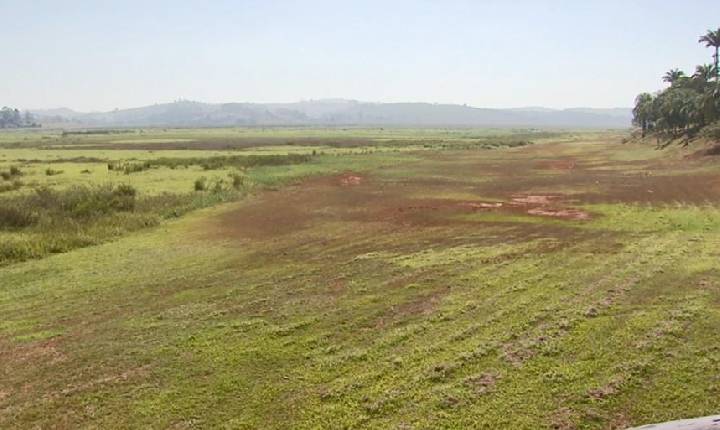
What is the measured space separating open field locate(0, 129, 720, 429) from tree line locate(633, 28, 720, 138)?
38.1 metres

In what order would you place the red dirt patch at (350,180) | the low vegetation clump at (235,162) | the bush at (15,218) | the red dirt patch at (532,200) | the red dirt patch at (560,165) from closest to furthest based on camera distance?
1. the bush at (15,218)
2. the red dirt patch at (532,200)
3. the red dirt patch at (350,180)
4. the red dirt patch at (560,165)
5. the low vegetation clump at (235,162)

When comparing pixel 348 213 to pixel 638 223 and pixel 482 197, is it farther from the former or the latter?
pixel 638 223

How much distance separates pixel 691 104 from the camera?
57.9 m

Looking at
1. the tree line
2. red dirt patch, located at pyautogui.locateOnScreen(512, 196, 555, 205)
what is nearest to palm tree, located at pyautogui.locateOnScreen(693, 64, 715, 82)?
the tree line

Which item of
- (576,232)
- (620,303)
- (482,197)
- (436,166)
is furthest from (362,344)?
(436,166)

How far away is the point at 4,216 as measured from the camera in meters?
20.6

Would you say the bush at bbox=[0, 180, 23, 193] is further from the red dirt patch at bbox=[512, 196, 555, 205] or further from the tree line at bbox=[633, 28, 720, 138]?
the tree line at bbox=[633, 28, 720, 138]

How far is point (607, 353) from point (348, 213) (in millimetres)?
16319

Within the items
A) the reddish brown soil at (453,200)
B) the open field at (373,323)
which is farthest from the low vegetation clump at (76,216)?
the reddish brown soil at (453,200)

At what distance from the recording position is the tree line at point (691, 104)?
5347 centimetres

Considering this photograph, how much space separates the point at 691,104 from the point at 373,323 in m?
59.9

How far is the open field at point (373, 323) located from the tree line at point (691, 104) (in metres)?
38.1

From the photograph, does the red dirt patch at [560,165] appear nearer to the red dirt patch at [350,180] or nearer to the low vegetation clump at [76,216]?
the red dirt patch at [350,180]

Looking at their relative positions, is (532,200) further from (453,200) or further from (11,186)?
(11,186)
